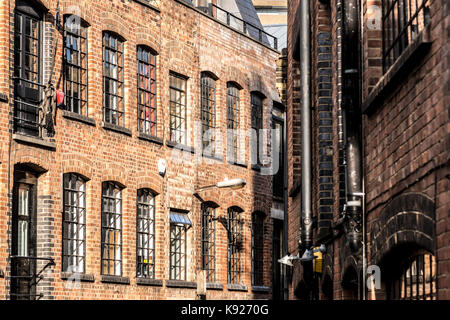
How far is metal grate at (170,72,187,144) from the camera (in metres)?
28.9

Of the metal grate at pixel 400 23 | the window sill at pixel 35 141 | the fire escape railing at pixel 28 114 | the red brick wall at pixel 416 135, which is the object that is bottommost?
the red brick wall at pixel 416 135

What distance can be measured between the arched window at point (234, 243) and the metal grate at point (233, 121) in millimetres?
1704

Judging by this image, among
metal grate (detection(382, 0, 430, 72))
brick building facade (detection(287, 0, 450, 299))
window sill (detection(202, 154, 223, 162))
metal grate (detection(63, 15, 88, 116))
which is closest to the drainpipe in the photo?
brick building facade (detection(287, 0, 450, 299))

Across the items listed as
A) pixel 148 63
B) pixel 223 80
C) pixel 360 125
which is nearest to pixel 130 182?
pixel 148 63

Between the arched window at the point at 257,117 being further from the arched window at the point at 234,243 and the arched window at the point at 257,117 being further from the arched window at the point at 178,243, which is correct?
the arched window at the point at 178,243

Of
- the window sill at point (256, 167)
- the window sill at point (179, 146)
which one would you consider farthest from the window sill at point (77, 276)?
the window sill at point (256, 167)

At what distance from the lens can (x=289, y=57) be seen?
60.6 ft

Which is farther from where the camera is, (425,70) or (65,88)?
(65,88)

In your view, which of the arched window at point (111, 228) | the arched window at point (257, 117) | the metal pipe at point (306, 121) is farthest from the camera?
the arched window at point (257, 117)

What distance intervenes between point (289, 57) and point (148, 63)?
979 cm

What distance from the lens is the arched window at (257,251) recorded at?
3334cm

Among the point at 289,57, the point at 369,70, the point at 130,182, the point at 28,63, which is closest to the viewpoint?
the point at 369,70

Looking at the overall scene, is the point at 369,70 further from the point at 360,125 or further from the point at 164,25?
the point at 164,25

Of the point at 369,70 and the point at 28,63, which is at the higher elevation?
the point at 28,63
